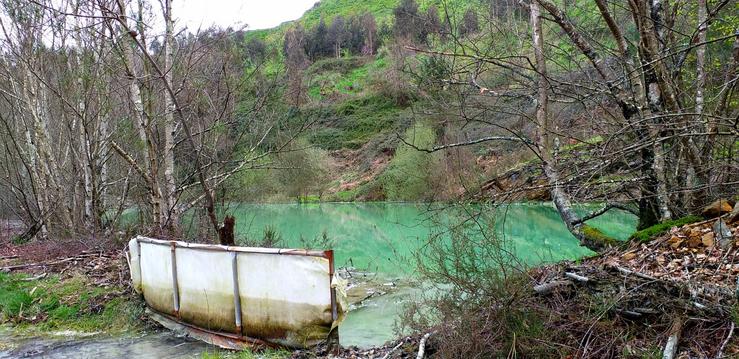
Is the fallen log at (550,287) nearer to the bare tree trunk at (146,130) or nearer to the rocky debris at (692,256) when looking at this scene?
the rocky debris at (692,256)

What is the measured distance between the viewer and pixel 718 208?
216 inches

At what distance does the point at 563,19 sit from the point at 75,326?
762cm

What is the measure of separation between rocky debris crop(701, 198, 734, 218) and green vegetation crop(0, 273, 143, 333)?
7.14 m

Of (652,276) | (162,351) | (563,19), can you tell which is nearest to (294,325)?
(162,351)

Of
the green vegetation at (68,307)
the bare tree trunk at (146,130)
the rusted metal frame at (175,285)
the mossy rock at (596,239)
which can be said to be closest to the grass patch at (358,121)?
the bare tree trunk at (146,130)

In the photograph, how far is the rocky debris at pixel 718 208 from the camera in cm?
544

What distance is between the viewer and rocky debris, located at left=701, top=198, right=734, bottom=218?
5441mm

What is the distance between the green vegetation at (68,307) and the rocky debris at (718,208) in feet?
23.4

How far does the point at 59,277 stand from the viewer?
977 centimetres

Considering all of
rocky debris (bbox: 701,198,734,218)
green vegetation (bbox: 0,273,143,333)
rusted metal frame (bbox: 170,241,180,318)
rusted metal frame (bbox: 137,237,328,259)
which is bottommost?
green vegetation (bbox: 0,273,143,333)

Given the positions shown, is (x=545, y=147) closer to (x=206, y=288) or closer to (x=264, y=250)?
(x=264, y=250)

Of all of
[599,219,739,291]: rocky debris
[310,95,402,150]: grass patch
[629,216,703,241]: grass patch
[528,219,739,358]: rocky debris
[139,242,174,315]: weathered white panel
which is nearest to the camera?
[528,219,739,358]: rocky debris

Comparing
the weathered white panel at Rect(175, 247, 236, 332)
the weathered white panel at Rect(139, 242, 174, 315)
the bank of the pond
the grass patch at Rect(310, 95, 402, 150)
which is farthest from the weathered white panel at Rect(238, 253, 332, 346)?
the grass patch at Rect(310, 95, 402, 150)

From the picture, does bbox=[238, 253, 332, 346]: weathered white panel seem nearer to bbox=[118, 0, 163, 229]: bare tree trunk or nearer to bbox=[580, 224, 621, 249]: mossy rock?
bbox=[580, 224, 621, 249]: mossy rock
